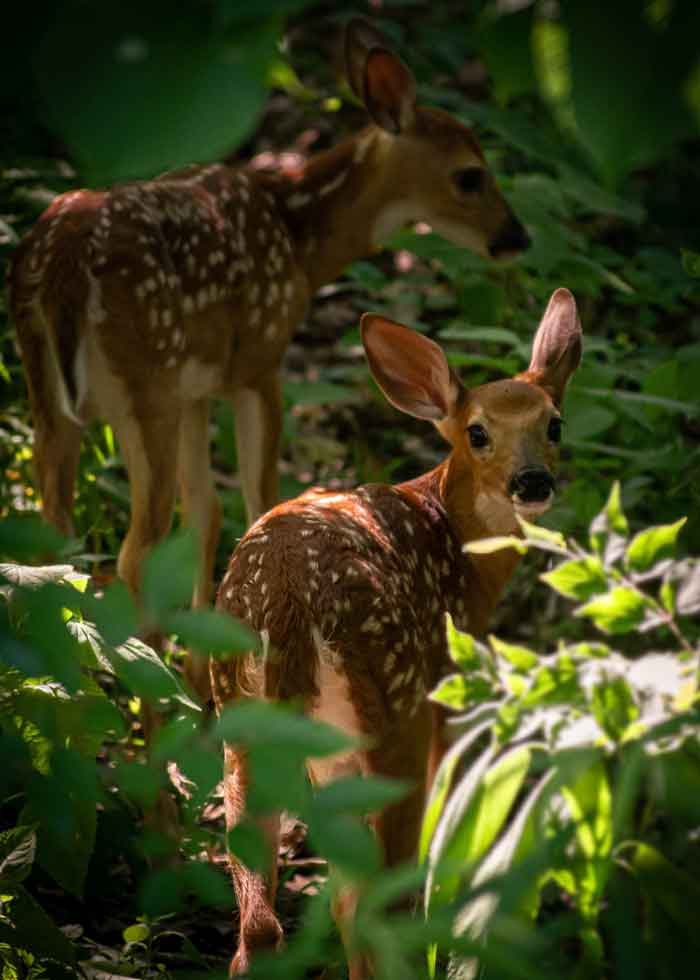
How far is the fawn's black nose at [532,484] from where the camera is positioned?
3.42 metres

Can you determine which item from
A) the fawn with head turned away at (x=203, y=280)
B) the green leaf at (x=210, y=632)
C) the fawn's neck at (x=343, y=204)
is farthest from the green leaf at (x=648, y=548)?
the fawn's neck at (x=343, y=204)

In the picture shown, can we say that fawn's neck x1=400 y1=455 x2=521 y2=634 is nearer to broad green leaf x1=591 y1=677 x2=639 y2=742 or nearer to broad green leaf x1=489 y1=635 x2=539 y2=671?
broad green leaf x1=489 y1=635 x2=539 y2=671

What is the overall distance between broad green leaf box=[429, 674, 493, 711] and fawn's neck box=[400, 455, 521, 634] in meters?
1.92

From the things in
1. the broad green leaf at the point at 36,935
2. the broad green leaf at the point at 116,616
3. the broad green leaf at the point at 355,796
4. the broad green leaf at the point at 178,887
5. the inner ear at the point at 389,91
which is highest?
the inner ear at the point at 389,91

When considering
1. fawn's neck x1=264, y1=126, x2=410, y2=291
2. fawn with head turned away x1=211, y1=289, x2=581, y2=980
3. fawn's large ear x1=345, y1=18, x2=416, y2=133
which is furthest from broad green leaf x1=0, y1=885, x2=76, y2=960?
fawn's large ear x1=345, y1=18, x2=416, y2=133

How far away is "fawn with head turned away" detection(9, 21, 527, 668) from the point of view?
406cm

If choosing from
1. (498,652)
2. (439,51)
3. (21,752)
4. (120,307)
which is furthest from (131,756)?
(439,51)

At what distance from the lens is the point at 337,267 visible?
5.33m

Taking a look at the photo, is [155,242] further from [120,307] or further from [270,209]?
[270,209]

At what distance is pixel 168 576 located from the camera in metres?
1.38

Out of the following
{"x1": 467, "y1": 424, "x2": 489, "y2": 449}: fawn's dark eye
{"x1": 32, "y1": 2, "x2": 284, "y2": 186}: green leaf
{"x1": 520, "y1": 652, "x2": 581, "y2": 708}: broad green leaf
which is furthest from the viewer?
{"x1": 467, "y1": 424, "x2": 489, "y2": 449}: fawn's dark eye

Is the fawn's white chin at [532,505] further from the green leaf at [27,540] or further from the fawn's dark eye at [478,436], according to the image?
the green leaf at [27,540]

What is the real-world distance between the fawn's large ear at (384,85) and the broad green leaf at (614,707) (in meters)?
3.88

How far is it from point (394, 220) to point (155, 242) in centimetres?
137
